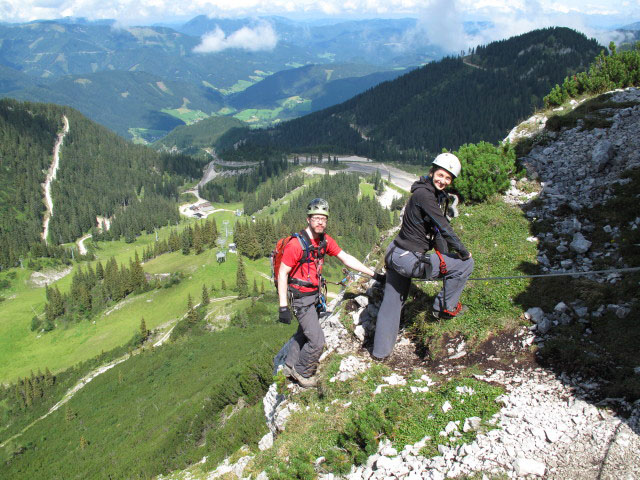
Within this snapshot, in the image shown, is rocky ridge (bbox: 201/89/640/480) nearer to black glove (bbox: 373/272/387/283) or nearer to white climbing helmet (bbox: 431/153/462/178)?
black glove (bbox: 373/272/387/283)

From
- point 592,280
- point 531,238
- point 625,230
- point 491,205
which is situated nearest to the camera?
point 592,280

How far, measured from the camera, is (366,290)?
1562 centimetres

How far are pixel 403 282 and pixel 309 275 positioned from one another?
106 inches

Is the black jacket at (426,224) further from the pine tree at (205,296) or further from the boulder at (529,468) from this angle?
the pine tree at (205,296)

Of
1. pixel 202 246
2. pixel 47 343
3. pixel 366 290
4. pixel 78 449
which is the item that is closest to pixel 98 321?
pixel 47 343

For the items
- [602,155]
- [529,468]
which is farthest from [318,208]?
[602,155]

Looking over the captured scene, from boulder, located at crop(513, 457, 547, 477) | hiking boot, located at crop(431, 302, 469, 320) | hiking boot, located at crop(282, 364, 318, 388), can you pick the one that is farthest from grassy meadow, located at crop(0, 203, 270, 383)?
boulder, located at crop(513, 457, 547, 477)

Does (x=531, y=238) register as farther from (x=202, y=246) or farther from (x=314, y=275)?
(x=202, y=246)

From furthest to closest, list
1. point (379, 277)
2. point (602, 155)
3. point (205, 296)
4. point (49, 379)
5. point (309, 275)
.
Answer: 1. point (205, 296)
2. point (49, 379)
3. point (602, 155)
4. point (379, 277)
5. point (309, 275)

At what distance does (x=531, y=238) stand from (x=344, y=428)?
35.6ft

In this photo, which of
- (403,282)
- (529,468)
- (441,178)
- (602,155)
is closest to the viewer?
(529,468)

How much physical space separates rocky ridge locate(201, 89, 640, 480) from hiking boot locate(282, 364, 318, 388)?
528 millimetres

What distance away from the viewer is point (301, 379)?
1221 cm

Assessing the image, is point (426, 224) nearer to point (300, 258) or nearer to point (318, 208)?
point (318, 208)
